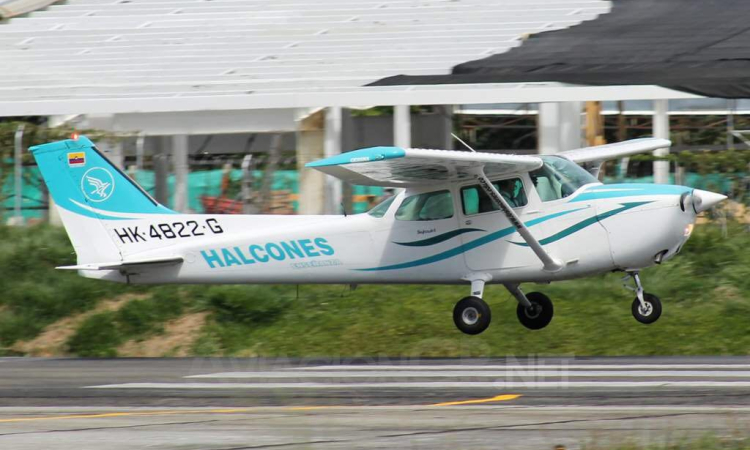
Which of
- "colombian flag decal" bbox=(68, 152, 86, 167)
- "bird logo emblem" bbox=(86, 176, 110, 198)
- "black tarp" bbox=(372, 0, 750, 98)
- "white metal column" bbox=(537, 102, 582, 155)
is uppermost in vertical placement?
"black tarp" bbox=(372, 0, 750, 98)

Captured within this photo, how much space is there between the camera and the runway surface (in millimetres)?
7473

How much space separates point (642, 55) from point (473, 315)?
8.90 m

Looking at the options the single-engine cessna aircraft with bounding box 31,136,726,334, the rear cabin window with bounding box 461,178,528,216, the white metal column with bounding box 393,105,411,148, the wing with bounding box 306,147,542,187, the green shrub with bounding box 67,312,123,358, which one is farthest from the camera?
the white metal column with bounding box 393,105,411,148

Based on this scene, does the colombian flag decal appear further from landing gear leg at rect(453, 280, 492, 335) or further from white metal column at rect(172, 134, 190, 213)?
landing gear leg at rect(453, 280, 492, 335)

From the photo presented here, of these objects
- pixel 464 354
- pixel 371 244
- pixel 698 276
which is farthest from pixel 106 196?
pixel 698 276

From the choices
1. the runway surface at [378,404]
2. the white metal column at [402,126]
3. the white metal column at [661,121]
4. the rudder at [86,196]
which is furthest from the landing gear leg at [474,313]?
the white metal column at [661,121]

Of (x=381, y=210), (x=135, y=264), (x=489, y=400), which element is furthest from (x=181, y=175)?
(x=489, y=400)

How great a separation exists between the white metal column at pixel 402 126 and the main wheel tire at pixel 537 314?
5734 mm

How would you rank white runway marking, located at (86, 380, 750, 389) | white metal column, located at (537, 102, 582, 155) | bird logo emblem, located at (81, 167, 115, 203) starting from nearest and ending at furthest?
white runway marking, located at (86, 380, 750, 389) → bird logo emblem, located at (81, 167, 115, 203) → white metal column, located at (537, 102, 582, 155)

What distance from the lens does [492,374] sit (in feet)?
37.7

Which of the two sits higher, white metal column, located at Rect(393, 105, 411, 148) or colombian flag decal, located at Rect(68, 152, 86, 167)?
white metal column, located at Rect(393, 105, 411, 148)

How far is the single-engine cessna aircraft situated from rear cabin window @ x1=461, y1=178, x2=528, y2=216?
0.5 inches

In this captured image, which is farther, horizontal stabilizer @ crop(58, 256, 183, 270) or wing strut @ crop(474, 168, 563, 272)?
horizontal stabilizer @ crop(58, 256, 183, 270)

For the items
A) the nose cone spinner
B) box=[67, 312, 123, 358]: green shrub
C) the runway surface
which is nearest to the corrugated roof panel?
box=[67, 312, 123, 358]: green shrub
